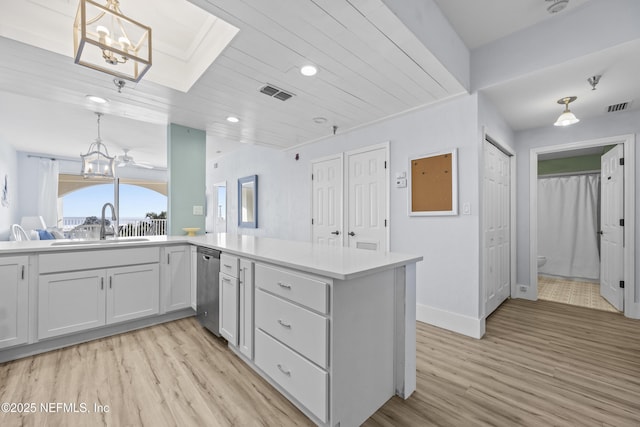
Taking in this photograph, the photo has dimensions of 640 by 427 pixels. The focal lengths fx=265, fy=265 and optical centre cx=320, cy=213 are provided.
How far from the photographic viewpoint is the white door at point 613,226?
316 cm

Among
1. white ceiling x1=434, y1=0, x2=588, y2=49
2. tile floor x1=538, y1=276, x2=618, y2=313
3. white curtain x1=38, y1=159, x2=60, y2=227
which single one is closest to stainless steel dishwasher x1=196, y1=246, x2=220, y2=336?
white ceiling x1=434, y1=0, x2=588, y2=49

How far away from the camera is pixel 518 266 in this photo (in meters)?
3.80

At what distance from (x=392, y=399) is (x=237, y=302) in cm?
124

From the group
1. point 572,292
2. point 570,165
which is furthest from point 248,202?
point 570,165

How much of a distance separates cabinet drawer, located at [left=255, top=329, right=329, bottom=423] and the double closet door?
6.56 feet

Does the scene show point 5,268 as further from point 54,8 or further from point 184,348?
point 54,8

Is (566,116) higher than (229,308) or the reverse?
higher

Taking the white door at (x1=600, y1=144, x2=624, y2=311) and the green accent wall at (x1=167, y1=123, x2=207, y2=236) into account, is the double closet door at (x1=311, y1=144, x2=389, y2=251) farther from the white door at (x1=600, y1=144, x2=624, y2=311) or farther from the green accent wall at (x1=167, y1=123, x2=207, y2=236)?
the white door at (x1=600, y1=144, x2=624, y2=311)

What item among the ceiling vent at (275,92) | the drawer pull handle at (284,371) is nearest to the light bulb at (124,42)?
the ceiling vent at (275,92)

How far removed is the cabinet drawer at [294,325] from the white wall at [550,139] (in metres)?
3.74

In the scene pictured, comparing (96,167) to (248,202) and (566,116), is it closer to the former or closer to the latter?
(248,202)

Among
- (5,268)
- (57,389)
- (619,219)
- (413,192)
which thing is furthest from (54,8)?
(619,219)

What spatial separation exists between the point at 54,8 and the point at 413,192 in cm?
341

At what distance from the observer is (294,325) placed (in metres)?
1.49
